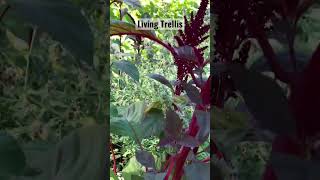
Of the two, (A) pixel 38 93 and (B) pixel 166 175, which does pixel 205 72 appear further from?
(A) pixel 38 93

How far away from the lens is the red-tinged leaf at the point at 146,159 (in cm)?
113

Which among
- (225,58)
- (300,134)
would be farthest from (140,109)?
(300,134)

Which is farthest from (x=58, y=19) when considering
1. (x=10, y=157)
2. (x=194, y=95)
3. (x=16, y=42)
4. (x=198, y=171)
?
(x=198, y=171)

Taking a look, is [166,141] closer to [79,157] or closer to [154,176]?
[154,176]

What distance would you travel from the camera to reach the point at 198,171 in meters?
1.07

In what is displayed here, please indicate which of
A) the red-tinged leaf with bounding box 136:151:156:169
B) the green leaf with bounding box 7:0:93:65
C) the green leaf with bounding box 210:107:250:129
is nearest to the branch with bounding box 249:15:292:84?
the green leaf with bounding box 210:107:250:129

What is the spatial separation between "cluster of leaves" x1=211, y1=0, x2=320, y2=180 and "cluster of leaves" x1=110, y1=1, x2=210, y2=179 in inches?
6.9

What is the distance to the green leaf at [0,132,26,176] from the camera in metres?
0.84

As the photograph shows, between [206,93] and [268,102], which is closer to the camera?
[268,102]

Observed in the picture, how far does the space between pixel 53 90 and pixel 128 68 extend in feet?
0.95

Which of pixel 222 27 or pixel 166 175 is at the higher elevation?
pixel 222 27

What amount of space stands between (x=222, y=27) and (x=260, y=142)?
0.25 metres

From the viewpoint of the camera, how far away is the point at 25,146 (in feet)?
2.84

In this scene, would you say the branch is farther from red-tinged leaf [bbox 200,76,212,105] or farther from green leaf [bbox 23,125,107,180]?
green leaf [bbox 23,125,107,180]
